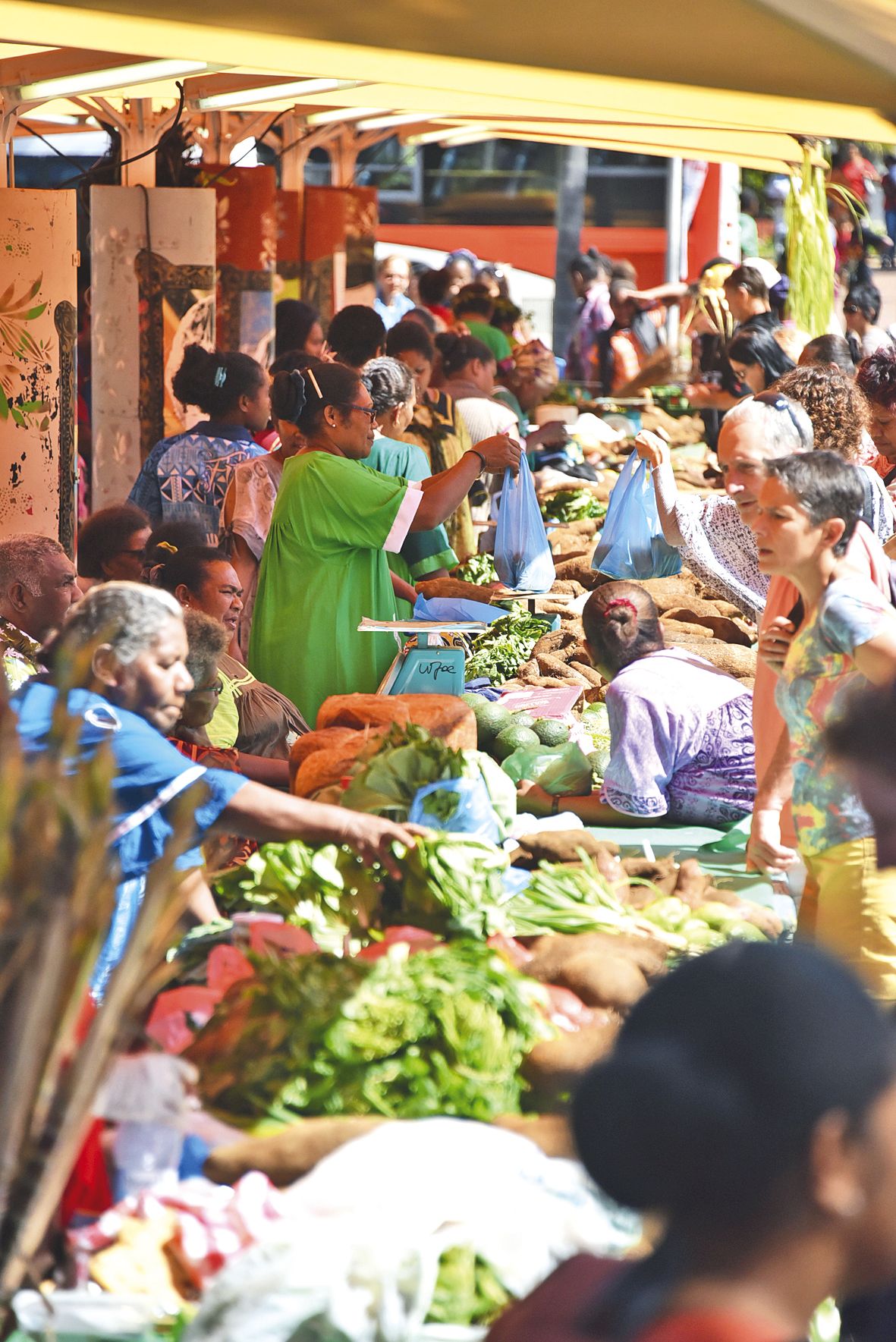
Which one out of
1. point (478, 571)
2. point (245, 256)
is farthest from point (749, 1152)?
point (245, 256)

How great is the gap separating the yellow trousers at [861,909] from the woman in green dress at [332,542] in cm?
218

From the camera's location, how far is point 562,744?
17.1ft

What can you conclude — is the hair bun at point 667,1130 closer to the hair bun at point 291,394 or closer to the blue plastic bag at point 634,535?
the hair bun at point 291,394

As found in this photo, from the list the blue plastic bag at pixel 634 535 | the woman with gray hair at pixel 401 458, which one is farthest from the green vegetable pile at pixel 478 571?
the blue plastic bag at pixel 634 535

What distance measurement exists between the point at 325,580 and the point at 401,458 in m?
0.81

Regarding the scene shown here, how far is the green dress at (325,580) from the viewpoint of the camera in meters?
4.86

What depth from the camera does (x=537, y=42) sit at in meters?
3.31

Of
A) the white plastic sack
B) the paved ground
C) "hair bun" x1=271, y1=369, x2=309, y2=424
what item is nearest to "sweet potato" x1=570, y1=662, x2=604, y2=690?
"hair bun" x1=271, y1=369, x2=309, y2=424

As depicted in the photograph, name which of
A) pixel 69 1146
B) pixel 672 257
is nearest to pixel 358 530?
pixel 69 1146

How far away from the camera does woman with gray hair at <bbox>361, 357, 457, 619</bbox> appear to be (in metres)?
5.62

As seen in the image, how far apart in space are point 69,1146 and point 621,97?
277 cm

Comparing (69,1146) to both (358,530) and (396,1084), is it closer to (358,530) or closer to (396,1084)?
(396,1084)

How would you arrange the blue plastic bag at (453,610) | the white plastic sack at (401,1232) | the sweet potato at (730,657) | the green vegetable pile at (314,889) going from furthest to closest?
the sweet potato at (730,657), the blue plastic bag at (453,610), the green vegetable pile at (314,889), the white plastic sack at (401,1232)

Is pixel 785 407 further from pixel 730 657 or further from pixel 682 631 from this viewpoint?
pixel 682 631
